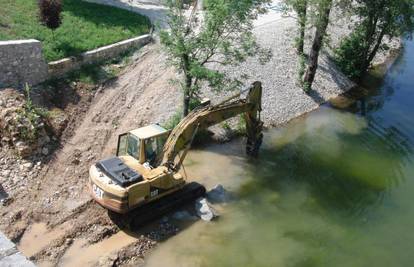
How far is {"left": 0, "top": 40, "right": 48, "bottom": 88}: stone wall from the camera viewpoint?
18938mm

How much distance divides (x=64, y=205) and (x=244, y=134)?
843 cm

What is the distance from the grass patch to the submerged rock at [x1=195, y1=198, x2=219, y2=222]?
388 inches

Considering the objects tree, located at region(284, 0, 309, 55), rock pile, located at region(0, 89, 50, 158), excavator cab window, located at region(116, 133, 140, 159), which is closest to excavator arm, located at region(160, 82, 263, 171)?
excavator cab window, located at region(116, 133, 140, 159)

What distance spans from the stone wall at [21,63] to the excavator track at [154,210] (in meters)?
7.83

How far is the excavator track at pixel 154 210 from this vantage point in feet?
47.4

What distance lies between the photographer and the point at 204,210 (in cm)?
1573

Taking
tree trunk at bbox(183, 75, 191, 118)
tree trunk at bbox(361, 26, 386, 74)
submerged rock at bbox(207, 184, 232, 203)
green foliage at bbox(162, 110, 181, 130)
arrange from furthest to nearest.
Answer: tree trunk at bbox(361, 26, 386, 74)
green foliage at bbox(162, 110, 181, 130)
tree trunk at bbox(183, 75, 191, 118)
submerged rock at bbox(207, 184, 232, 203)

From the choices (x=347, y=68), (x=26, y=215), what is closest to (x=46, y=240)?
(x=26, y=215)

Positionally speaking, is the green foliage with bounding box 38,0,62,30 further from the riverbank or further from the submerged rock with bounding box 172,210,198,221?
the submerged rock with bounding box 172,210,198,221

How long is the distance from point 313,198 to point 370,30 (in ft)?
46.3

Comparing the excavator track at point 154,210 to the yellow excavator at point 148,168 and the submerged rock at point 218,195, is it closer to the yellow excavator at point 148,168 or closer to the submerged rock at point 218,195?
the yellow excavator at point 148,168

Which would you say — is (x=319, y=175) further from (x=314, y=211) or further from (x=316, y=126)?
(x=316, y=126)

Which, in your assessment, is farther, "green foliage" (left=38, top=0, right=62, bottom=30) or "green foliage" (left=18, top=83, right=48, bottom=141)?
"green foliage" (left=38, top=0, right=62, bottom=30)

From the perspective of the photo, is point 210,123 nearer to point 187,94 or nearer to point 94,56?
point 187,94
